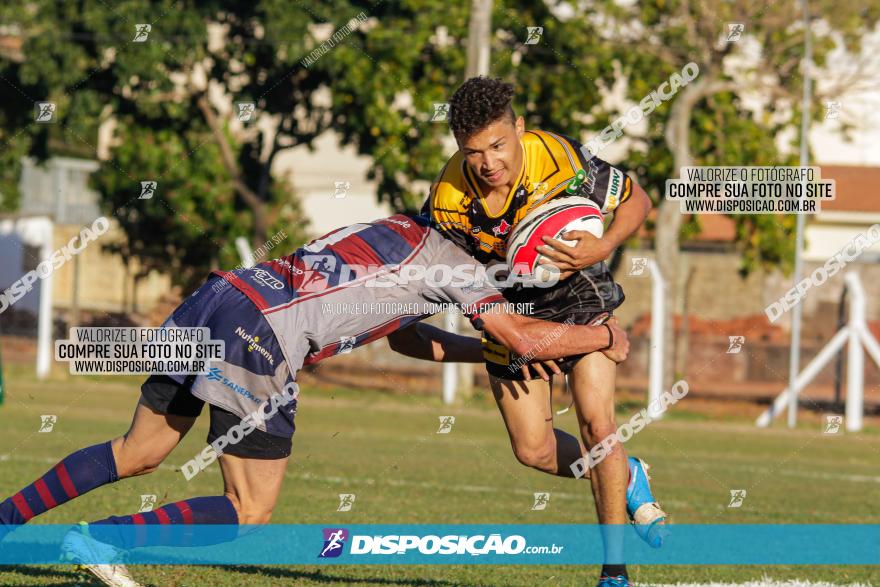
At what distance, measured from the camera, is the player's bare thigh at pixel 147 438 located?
18.5 ft

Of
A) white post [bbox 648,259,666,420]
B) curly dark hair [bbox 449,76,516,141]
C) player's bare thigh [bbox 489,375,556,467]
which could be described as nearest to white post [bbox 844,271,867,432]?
white post [bbox 648,259,666,420]

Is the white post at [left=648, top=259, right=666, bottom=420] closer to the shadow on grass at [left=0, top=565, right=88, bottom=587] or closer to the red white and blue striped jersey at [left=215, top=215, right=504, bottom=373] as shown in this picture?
the shadow on grass at [left=0, top=565, right=88, bottom=587]

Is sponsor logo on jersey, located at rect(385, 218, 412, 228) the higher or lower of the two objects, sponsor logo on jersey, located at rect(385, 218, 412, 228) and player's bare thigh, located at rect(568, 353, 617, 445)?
the higher

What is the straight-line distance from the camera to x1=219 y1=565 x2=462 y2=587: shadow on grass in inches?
259

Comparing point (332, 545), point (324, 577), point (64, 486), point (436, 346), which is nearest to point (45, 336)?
point (332, 545)

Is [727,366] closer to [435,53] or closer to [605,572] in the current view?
[435,53]

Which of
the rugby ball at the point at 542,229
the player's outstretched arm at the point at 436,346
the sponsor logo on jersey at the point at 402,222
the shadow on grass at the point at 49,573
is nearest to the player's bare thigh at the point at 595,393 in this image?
the rugby ball at the point at 542,229

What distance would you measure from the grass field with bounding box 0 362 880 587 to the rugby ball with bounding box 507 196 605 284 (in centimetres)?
169

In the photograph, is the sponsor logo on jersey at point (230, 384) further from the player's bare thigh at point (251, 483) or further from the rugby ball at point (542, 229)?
the rugby ball at point (542, 229)

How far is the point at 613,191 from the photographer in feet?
21.0

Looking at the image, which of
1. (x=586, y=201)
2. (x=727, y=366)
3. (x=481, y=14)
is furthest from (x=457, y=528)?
(x=727, y=366)

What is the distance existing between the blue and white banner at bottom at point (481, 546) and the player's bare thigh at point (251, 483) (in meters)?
0.99

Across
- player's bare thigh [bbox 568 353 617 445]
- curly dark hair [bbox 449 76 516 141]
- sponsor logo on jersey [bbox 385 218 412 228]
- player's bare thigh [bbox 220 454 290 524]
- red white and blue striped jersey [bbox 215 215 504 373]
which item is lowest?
player's bare thigh [bbox 220 454 290 524]

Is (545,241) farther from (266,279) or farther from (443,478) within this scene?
(443,478)
